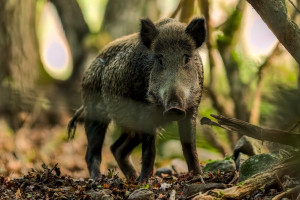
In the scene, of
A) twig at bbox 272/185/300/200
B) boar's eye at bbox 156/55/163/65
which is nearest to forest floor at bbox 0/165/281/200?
twig at bbox 272/185/300/200

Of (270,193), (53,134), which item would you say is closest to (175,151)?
(53,134)

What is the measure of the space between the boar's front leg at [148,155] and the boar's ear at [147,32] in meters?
1.14

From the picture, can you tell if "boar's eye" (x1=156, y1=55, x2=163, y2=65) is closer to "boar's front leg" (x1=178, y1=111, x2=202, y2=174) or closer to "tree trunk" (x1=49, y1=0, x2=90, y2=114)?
"boar's front leg" (x1=178, y1=111, x2=202, y2=174)

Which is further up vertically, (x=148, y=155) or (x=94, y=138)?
(x=94, y=138)

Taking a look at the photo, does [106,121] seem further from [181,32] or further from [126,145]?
[181,32]

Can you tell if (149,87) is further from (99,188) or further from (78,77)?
(78,77)

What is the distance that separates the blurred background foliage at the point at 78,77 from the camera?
9.32 m

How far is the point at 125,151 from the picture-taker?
7.74 m

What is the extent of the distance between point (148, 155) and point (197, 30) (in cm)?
164

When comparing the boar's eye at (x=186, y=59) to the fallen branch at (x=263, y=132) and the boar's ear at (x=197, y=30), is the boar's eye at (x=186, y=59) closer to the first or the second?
the boar's ear at (x=197, y=30)

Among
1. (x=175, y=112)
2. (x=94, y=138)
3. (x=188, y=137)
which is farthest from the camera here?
(x=94, y=138)

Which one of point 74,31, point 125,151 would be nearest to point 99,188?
point 125,151

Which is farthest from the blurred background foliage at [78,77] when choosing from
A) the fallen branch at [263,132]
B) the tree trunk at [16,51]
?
the fallen branch at [263,132]

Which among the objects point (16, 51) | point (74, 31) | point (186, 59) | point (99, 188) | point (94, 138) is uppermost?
point (74, 31)
